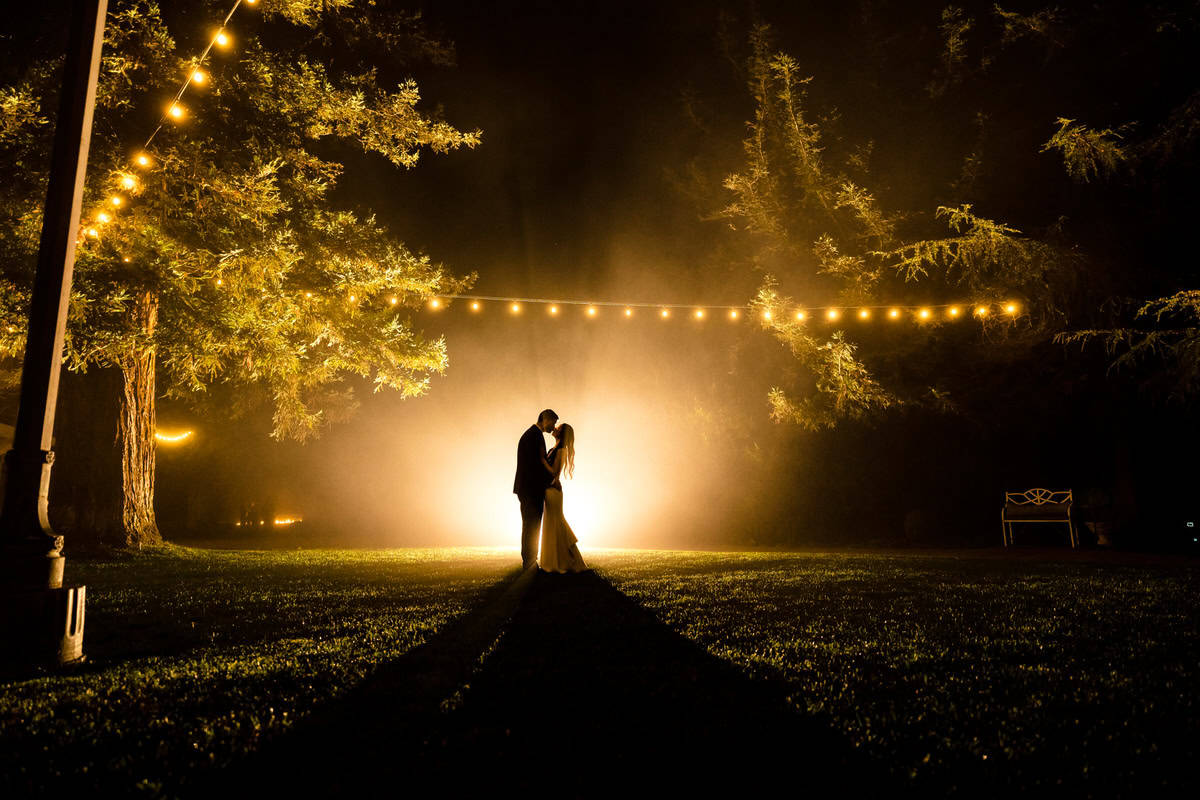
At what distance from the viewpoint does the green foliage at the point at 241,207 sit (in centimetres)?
791

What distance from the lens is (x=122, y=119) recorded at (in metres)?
8.32

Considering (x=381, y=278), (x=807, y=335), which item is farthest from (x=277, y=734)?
(x=807, y=335)

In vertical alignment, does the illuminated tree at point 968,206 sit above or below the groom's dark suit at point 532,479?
above

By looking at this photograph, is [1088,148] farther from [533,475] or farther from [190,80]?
[190,80]

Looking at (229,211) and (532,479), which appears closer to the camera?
(532,479)

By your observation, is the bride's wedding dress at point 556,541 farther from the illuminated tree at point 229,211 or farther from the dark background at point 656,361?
the dark background at point 656,361

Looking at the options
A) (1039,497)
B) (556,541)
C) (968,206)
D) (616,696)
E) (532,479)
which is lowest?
(616,696)

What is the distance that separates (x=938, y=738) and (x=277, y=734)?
6.42 feet

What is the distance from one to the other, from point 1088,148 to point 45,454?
44.5 feet

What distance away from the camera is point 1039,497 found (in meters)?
13.0

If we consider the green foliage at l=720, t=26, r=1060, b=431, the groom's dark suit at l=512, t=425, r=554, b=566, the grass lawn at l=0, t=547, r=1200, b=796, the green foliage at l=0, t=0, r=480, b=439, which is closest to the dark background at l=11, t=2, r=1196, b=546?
the green foliage at l=720, t=26, r=1060, b=431

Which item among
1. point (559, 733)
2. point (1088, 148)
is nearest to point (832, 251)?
point (1088, 148)

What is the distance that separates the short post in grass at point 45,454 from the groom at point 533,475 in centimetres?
422

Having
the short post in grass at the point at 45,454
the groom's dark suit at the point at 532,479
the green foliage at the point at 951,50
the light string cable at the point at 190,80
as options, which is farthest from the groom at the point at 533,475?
the green foliage at the point at 951,50
